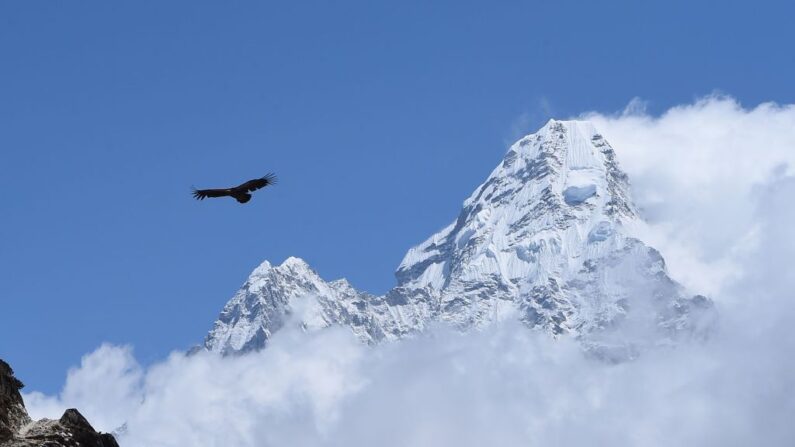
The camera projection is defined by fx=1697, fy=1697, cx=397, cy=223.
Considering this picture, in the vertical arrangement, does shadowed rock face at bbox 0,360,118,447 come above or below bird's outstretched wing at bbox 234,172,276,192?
below

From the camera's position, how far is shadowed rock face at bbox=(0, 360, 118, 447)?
34.6 meters

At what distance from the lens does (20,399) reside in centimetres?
3650

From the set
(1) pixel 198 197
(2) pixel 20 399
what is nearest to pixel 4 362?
(2) pixel 20 399

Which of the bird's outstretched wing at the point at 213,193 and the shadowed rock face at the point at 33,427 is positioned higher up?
the bird's outstretched wing at the point at 213,193

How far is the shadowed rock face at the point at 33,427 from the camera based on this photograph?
34.6 meters

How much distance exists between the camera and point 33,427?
35438mm

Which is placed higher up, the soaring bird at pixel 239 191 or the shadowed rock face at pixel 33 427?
the soaring bird at pixel 239 191

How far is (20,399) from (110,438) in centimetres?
210

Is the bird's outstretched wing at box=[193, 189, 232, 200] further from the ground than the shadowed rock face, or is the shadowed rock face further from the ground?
the bird's outstretched wing at box=[193, 189, 232, 200]

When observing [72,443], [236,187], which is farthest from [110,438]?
[236,187]

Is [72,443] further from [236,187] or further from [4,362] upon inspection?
[236,187]

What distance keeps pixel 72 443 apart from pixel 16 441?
127cm

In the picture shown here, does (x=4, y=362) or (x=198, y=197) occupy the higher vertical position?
(x=198, y=197)

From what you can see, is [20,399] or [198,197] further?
[198,197]
